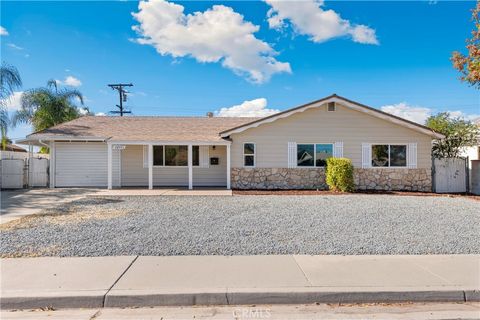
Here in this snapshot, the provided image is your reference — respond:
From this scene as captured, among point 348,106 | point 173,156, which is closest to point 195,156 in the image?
point 173,156

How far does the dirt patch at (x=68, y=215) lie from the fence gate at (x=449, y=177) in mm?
14926

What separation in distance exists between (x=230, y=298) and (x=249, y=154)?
11.8 meters

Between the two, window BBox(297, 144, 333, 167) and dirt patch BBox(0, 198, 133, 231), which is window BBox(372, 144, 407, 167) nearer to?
window BBox(297, 144, 333, 167)

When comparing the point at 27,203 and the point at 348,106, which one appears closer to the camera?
the point at 27,203

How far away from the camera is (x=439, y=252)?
5.52 meters

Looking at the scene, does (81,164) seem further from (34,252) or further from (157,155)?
(34,252)

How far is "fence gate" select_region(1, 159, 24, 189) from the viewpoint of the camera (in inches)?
615

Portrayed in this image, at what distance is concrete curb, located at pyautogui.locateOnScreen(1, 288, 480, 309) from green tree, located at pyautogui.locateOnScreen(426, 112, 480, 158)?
544 inches

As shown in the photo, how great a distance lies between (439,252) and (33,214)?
34.1 feet

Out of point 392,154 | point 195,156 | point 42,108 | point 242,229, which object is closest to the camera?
point 242,229

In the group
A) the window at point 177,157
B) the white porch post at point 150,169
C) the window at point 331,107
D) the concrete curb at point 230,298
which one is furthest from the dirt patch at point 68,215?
the window at point 331,107

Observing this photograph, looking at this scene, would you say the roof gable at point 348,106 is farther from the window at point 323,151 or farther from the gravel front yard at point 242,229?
the gravel front yard at point 242,229

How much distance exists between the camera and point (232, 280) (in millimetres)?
4207

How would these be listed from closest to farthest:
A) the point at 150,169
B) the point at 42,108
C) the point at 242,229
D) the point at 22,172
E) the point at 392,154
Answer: the point at 242,229
the point at 150,169
the point at 392,154
the point at 22,172
the point at 42,108
